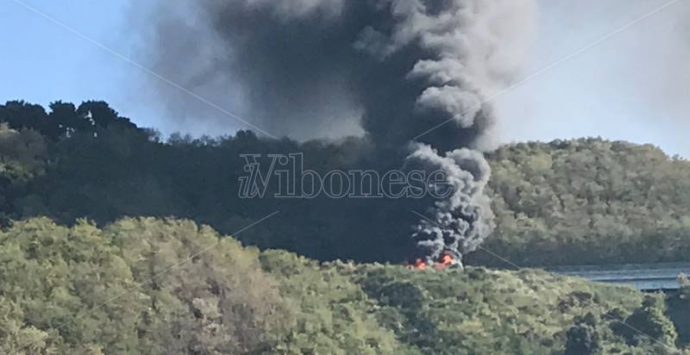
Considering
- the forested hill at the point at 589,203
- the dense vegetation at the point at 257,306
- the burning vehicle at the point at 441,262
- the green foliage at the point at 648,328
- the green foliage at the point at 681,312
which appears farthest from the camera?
the forested hill at the point at 589,203

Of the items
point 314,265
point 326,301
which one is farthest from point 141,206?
point 326,301

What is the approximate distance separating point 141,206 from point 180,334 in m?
22.6

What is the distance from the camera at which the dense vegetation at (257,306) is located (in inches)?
2301

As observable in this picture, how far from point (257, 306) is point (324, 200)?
2309 cm

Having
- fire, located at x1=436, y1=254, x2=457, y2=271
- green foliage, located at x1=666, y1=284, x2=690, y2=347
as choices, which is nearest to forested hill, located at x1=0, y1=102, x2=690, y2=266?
fire, located at x1=436, y1=254, x2=457, y2=271

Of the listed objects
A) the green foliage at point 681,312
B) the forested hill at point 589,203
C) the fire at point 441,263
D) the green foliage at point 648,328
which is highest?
the forested hill at point 589,203

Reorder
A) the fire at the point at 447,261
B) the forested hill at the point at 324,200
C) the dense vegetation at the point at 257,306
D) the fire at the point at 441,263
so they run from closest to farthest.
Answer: the dense vegetation at the point at 257,306
the fire at the point at 441,263
the fire at the point at 447,261
the forested hill at the point at 324,200

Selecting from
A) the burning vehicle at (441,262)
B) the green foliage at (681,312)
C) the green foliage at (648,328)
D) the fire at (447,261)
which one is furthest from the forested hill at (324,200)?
the green foliage at (648,328)

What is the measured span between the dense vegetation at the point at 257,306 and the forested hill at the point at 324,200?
892 cm

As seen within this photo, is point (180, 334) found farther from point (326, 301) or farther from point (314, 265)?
point (314, 265)

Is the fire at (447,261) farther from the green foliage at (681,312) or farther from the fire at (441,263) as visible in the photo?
the green foliage at (681,312)

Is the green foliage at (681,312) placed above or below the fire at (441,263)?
below

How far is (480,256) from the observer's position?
80812mm

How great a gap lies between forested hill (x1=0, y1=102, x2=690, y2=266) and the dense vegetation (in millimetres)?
8923
